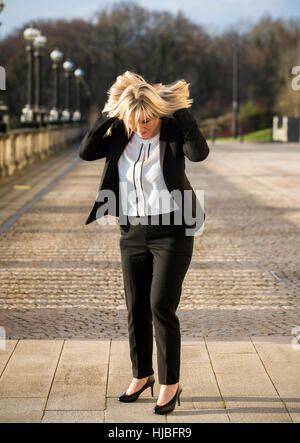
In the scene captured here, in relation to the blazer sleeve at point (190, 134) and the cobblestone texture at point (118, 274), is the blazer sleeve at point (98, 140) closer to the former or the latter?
the blazer sleeve at point (190, 134)

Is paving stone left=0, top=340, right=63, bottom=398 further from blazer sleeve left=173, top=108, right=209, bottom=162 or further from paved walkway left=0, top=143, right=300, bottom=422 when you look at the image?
blazer sleeve left=173, top=108, right=209, bottom=162

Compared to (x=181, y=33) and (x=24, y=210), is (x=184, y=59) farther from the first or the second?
(x=24, y=210)

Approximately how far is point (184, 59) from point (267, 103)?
2889cm

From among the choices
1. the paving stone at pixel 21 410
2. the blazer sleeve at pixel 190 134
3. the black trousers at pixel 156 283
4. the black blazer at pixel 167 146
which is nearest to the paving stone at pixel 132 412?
the black trousers at pixel 156 283

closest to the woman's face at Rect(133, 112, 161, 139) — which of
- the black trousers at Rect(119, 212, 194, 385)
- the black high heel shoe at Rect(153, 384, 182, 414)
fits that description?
the black trousers at Rect(119, 212, 194, 385)

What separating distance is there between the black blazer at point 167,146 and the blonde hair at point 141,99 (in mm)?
69

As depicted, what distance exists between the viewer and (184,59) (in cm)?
11088

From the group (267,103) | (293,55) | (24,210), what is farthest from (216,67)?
(24,210)

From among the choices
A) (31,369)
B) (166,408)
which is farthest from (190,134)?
(31,369)

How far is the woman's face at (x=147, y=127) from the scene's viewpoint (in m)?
4.16

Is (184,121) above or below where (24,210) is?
above

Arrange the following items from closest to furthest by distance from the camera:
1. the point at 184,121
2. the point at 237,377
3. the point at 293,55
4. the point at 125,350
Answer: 1. the point at 184,121
2. the point at 237,377
3. the point at 125,350
4. the point at 293,55

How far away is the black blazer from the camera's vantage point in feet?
13.6

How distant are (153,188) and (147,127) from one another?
32 cm
